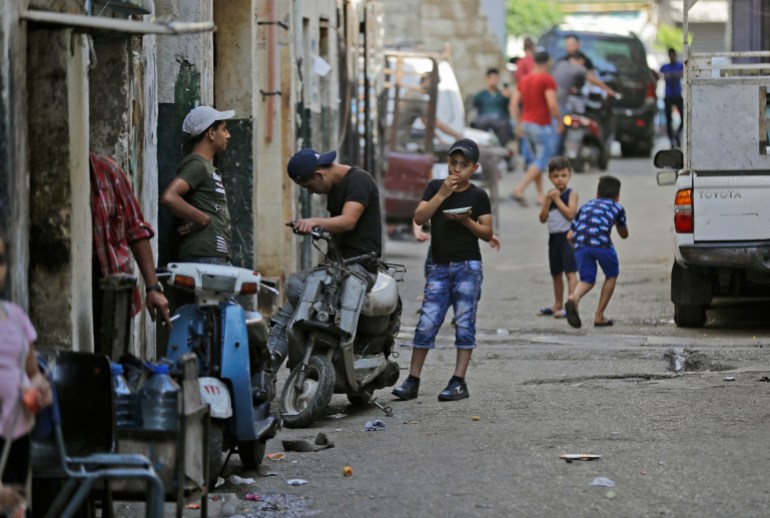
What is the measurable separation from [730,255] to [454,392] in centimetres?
347

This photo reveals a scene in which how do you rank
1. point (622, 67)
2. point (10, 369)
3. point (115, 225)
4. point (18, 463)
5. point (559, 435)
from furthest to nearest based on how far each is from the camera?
point (622, 67) → point (559, 435) → point (115, 225) → point (18, 463) → point (10, 369)

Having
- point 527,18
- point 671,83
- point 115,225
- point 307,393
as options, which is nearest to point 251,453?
point 115,225

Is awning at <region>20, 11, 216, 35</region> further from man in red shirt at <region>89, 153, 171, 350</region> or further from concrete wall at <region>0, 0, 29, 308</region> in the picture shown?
man in red shirt at <region>89, 153, 171, 350</region>

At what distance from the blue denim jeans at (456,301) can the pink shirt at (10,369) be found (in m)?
5.07

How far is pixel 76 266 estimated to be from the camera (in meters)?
7.04

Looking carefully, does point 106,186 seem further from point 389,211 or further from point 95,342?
point 389,211

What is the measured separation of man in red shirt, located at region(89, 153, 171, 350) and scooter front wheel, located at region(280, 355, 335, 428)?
1674mm

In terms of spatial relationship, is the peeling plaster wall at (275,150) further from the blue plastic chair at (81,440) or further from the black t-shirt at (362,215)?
the blue plastic chair at (81,440)

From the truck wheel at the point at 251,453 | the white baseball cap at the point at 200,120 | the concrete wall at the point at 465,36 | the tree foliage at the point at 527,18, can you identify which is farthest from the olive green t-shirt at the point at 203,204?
the tree foliage at the point at 527,18

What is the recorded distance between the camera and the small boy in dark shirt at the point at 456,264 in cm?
1019

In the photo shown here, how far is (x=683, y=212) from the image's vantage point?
42.3 ft

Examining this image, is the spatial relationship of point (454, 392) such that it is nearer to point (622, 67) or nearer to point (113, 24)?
point (113, 24)

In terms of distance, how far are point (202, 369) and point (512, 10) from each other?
45866mm

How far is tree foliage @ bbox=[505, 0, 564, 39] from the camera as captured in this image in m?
52.3
